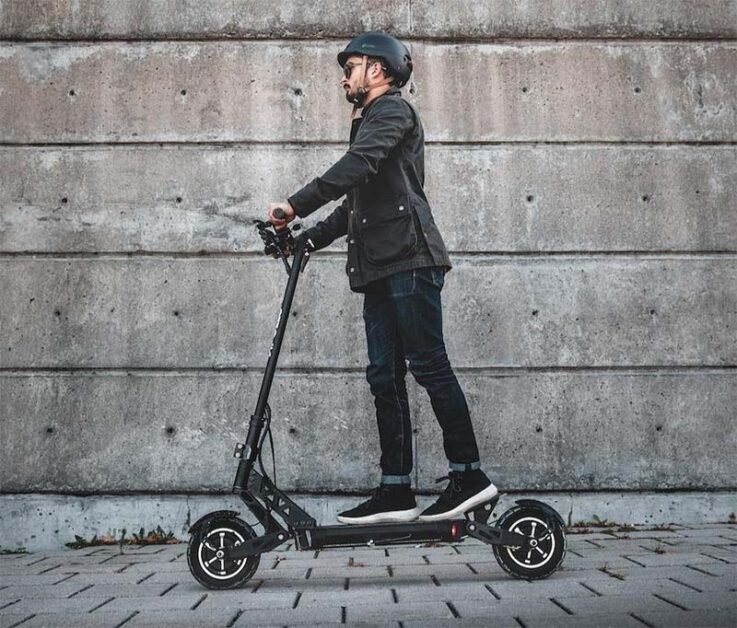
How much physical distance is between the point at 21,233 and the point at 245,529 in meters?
2.46

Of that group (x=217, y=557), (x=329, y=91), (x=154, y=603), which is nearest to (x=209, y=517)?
(x=217, y=557)

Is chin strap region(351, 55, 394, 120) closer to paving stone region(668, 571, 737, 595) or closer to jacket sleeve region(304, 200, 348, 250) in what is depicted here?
jacket sleeve region(304, 200, 348, 250)

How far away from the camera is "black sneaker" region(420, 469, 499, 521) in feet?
10.5

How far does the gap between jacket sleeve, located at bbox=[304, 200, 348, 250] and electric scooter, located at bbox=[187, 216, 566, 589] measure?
35 centimetres

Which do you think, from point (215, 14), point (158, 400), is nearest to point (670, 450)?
point (158, 400)

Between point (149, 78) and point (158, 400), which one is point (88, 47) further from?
point (158, 400)

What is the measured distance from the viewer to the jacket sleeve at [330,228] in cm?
361

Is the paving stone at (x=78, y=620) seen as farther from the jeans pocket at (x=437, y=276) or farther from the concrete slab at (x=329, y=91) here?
the concrete slab at (x=329, y=91)

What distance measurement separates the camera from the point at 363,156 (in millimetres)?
3277

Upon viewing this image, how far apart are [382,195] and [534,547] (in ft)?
4.95

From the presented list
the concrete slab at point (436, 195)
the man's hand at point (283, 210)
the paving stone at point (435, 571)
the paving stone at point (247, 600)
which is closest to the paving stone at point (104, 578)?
the paving stone at point (247, 600)

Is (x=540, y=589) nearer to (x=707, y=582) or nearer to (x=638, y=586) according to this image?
(x=638, y=586)

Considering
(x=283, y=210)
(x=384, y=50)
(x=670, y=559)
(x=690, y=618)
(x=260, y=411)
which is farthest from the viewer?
(x=670, y=559)

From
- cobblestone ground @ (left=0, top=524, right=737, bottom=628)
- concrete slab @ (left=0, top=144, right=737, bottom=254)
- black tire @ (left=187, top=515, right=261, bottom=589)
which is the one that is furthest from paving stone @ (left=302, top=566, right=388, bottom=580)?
concrete slab @ (left=0, top=144, right=737, bottom=254)
